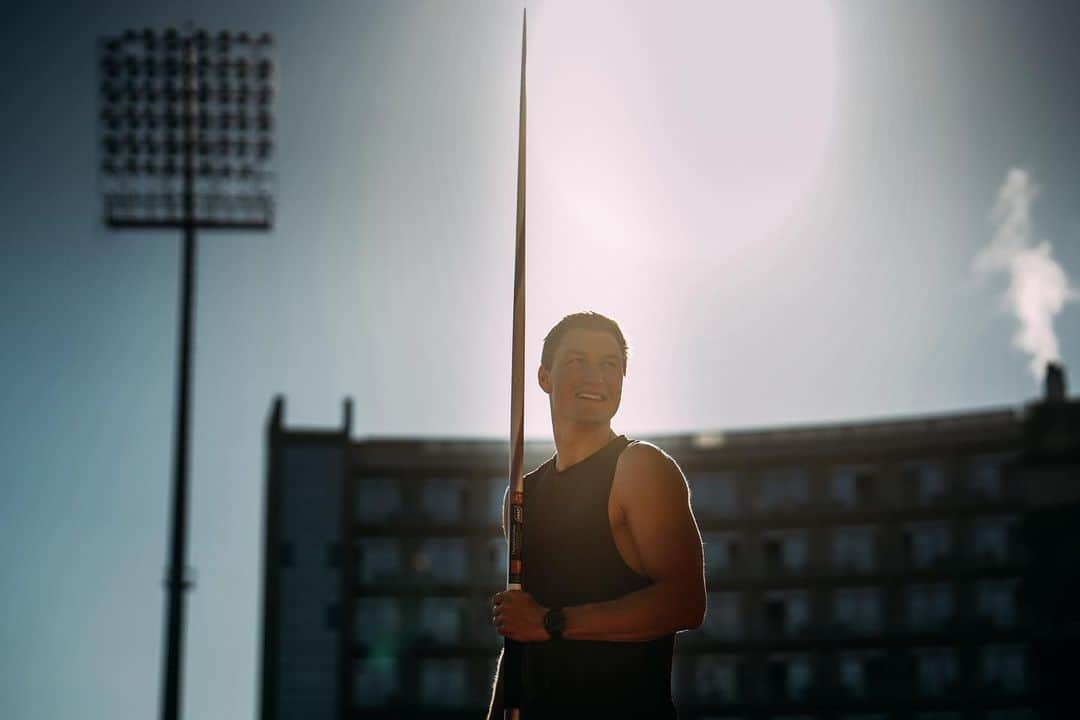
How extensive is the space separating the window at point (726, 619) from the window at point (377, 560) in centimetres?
1436

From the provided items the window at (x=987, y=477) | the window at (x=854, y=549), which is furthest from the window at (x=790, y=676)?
the window at (x=987, y=477)

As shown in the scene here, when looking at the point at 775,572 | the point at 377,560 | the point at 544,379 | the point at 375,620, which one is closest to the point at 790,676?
the point at 775,572

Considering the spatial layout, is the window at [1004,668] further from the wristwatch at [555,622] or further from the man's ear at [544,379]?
the wristwatch at [555,622]

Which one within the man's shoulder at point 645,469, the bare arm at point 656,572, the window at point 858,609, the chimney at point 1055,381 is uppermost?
the chimney at point 1055,381

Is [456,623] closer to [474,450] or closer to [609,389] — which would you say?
[474,450]

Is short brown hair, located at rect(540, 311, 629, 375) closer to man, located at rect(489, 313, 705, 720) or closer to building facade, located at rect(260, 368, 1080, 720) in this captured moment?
man, located at rect(489, 313, 705, 720)

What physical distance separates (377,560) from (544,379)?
66.0 meters

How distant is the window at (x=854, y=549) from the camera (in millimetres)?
69500

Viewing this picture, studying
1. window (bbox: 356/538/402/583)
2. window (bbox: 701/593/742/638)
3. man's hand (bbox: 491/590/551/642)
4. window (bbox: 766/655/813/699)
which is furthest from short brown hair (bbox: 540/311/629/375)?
window (bbox: 356/538/402/583)

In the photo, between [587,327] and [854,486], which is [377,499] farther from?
[587,327]

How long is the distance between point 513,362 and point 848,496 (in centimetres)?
6686

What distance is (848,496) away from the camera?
70.6 meters

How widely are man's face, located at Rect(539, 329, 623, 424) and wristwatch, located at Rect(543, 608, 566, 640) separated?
79 cm

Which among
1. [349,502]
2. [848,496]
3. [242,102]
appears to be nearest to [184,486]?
[242,102]
